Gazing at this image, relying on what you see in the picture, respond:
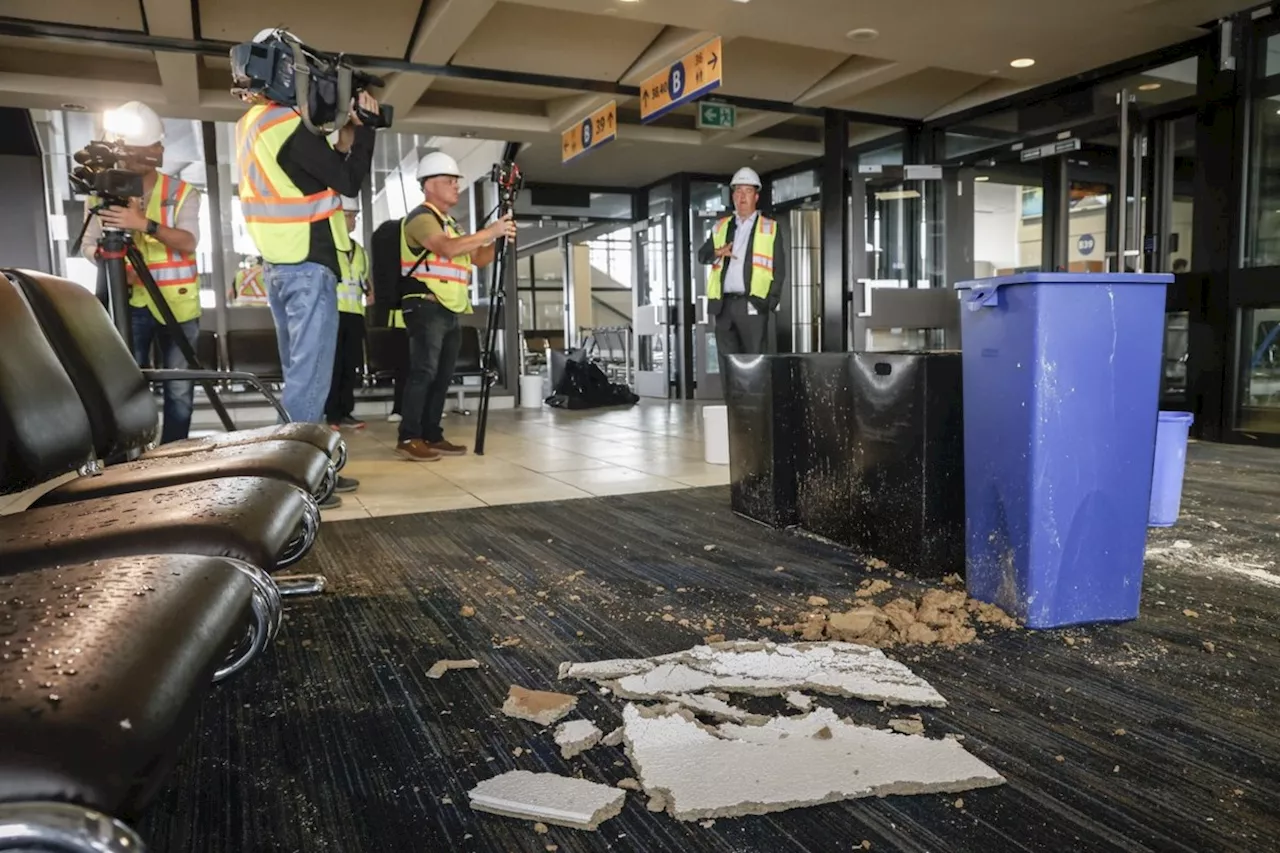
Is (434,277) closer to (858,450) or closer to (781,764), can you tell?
(858,450)

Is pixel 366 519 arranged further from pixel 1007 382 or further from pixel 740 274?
pixel 740 274

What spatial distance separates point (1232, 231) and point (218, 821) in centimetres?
573

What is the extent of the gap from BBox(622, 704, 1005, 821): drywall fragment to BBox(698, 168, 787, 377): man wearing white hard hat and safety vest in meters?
4.42

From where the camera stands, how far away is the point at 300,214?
2.89 metres

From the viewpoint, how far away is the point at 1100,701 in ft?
4.45

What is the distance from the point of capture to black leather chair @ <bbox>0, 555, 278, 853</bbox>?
1.43 feet

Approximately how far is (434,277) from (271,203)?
1.26 m

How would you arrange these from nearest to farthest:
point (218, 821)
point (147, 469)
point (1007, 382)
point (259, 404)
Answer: point (218, 821)
point (147, 469)
point (1007, 382)
point (259, 404)

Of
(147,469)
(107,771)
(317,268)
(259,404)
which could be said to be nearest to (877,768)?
(107,771)

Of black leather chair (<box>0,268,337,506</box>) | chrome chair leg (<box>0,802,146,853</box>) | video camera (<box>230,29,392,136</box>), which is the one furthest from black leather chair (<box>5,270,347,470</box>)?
chrome chair leg (<box>0,802,146,853</box>)

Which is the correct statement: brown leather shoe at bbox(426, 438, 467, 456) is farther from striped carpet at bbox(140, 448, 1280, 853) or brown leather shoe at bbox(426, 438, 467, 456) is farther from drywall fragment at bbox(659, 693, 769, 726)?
drywall fragment at bbox(659, 693, 769, 726)

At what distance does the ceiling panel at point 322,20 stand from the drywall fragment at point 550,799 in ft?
16.7

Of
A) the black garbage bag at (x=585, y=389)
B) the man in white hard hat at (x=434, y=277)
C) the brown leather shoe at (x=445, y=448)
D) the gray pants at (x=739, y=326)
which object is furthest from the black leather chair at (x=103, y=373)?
the black garbage bag at (x=585, y=389)

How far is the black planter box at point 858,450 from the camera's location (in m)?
2.07
